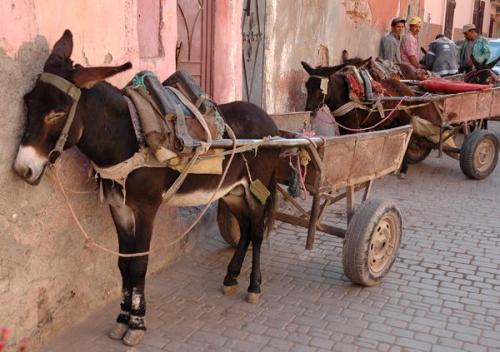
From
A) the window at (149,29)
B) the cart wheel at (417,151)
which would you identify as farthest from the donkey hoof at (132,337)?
the cart wheel at (417,151)

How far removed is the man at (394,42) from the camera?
9.71 meters

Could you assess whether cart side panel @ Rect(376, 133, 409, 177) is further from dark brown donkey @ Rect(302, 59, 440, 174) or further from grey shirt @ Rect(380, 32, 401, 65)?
grey shirt @ Rect(380, 32, 401, 65)

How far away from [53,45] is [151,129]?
71 cm

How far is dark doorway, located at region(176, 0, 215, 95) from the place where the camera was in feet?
17.7

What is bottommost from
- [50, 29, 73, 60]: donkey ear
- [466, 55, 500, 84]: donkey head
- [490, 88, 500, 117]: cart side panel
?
[490, 88, 500, 117]: cart side panel

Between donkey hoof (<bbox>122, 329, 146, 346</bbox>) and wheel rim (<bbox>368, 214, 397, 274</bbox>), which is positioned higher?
wheel rim (<bbox>368, 214, 397, 274</bbox>)

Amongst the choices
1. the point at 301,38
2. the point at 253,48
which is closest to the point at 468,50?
the point at 301,38

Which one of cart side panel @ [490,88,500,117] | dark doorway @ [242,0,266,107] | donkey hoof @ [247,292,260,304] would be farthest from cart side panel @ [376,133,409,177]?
cart side panel @ [490,88,500,117]

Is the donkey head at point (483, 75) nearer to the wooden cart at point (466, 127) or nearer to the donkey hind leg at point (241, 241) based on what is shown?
the wooden cart at point (466, 127)

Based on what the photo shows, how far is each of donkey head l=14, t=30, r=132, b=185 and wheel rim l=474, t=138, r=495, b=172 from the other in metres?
6.31

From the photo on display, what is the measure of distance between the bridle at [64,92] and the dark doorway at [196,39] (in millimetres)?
2539

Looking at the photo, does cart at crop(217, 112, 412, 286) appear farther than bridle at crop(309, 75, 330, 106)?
No

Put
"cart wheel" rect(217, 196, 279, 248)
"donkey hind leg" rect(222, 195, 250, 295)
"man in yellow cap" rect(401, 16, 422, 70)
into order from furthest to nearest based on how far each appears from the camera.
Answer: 1. "man in yellow cap" rect(401, 16, 422, 70)
2. "cart wheel" rect(217, 196, 279, 248)
3. "donkey hind leg" rect(222, 195, 250, 295)

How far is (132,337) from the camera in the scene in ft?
11.3
